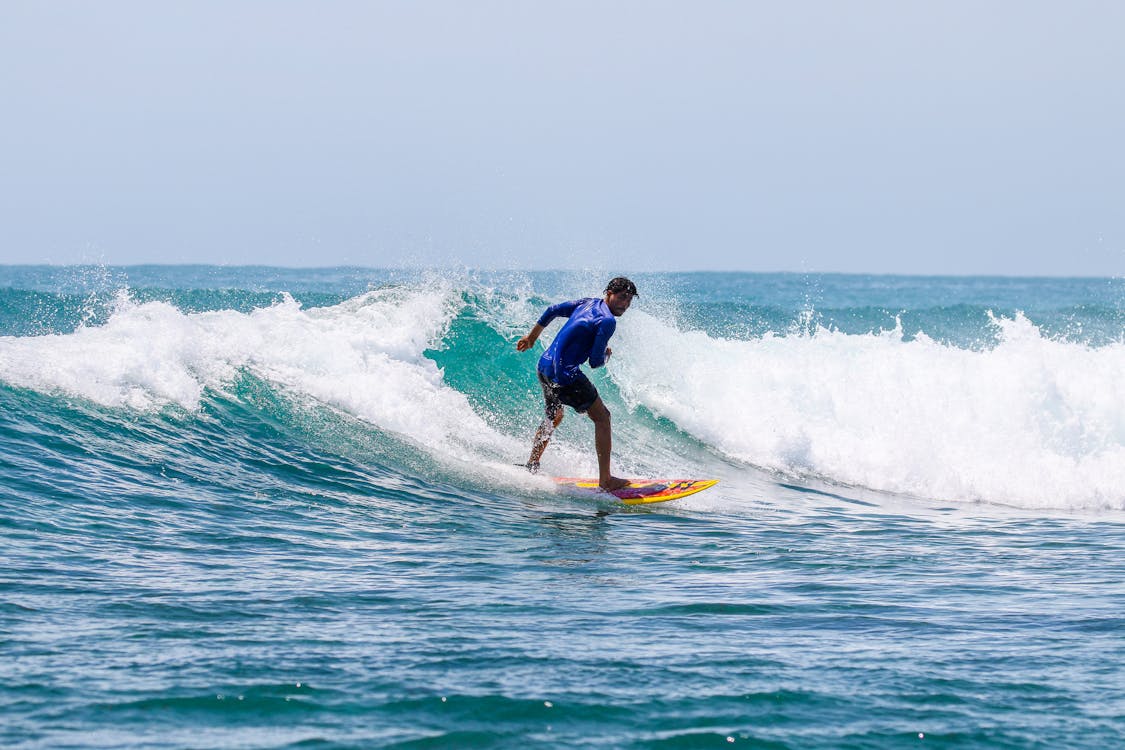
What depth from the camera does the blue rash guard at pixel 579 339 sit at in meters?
9.19

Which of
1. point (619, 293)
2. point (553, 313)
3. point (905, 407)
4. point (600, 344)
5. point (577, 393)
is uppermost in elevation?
point (619, 293)

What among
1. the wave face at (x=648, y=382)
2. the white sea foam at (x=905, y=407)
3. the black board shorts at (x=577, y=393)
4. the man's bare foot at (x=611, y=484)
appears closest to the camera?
the black board shorts at (x=577, y=393)

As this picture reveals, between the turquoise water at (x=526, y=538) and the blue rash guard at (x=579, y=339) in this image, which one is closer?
the turquoise water at (x=526, y=538)

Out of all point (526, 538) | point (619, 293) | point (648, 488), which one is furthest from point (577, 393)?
point (526, 538)

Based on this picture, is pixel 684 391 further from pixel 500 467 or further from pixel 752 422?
pixel 500 467

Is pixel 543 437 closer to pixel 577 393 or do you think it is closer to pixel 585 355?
pixel 577 393

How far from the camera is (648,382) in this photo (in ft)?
48.0

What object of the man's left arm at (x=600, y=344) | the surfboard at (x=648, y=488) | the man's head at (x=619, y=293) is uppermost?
the man's head at (x=619, y=293)

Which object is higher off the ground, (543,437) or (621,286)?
(621,286)

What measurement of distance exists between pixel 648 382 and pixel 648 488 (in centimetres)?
493

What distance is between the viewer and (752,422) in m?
13.8

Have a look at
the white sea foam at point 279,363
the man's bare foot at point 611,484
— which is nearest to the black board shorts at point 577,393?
the man's bare foot at point 611,484

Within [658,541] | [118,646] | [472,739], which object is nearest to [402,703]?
[472,739]

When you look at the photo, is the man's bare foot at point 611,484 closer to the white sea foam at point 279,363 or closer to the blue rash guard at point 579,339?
the blue rash guard at point 579,339
